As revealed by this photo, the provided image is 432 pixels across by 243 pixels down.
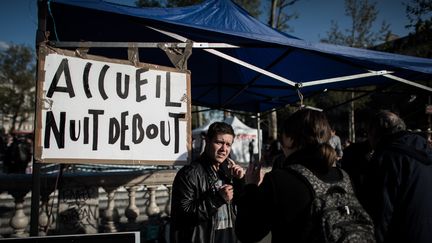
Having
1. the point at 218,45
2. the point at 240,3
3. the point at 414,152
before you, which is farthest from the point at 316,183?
the point at 240,3

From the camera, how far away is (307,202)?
1448 millimetres

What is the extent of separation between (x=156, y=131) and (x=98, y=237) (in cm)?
78

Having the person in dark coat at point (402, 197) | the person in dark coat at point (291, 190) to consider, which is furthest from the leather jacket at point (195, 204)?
the person in dark coat at point (402, 197)

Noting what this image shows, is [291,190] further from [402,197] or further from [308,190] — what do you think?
[402,197]

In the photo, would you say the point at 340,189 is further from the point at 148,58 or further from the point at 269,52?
the point at 148,58

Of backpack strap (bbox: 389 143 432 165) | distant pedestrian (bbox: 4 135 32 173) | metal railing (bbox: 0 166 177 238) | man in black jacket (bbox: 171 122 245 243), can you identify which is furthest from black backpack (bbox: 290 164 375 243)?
distant pedestrian (bbox: 4 135 32 173)

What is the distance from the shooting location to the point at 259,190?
60.8 inches

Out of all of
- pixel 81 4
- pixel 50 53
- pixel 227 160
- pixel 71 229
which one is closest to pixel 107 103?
pixel 50 53

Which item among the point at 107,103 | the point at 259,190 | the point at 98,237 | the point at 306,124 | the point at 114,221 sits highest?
the point at 107,103

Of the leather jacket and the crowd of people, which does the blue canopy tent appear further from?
the leather jacket

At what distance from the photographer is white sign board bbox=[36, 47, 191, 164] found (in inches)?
75.4

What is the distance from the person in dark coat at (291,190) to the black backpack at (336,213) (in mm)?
30

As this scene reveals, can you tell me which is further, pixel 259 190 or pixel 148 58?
pixel 148 58

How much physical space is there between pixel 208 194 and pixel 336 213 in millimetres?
1002
